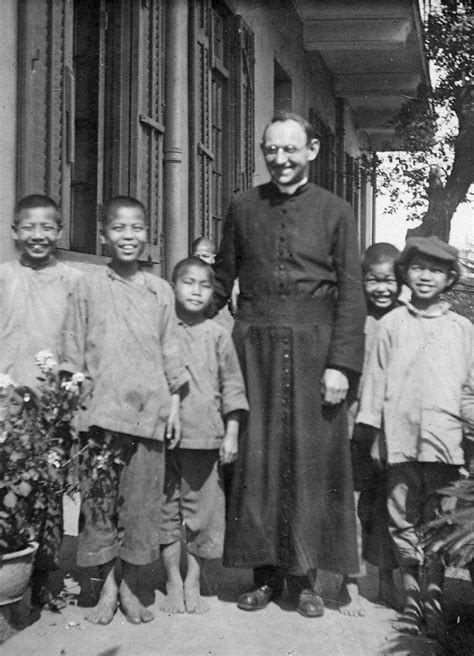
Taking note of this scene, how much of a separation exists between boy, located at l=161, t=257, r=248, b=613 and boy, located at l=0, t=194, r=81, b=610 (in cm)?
42

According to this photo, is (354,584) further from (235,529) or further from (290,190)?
(290,190)

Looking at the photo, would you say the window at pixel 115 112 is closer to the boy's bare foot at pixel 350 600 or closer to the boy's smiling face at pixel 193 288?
the boy's smiling face at pixel 193 288

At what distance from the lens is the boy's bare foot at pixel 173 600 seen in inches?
119

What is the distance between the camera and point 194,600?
3.06 m

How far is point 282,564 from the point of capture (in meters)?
3.08

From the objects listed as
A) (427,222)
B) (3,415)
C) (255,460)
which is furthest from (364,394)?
(427,222)

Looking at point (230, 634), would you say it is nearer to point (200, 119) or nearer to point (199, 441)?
point (199, 441)

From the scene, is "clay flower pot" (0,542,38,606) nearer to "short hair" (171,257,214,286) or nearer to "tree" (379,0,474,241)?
"short hair" (171,257,214,286)

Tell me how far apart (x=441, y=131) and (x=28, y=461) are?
922 cm

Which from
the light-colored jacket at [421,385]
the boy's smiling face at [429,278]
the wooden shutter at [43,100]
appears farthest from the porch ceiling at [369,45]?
the light-colored jacket at [421,385]

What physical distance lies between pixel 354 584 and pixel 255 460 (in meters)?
0.61

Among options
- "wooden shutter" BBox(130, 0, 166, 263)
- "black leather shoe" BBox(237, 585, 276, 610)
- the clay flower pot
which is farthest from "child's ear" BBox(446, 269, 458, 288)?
"wooden shutter" BBox(130, 0, 166, 263)

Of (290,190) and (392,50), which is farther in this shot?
(392,50)

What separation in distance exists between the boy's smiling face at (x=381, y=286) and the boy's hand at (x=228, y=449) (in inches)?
32.7
